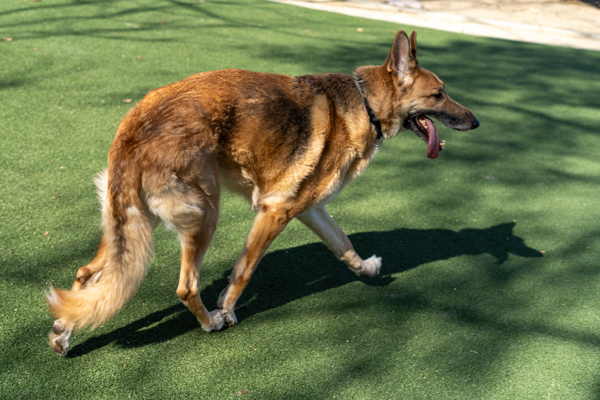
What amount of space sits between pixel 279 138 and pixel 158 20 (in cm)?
603

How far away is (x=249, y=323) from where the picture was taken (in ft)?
10.6

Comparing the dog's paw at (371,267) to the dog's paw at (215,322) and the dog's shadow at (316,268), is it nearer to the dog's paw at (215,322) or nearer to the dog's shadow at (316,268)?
the dog's shadow at (316,268)

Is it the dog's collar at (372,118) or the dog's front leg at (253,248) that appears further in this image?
the dog's collar at (372,118)

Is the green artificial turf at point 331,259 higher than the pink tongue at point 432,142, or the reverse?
the pink tongue at point 432,142

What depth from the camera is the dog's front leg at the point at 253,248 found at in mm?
3084

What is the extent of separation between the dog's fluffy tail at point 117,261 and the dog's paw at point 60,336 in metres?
0.14

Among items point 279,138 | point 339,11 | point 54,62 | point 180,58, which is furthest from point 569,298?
point 339,11

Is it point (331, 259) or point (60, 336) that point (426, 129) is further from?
point (60, 336)

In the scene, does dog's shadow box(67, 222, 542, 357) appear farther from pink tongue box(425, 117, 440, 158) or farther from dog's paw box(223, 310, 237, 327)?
pink tongue box(425, 117, 440, 158)

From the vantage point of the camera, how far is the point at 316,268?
3836 millimetres

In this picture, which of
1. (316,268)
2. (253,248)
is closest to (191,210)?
(253,248)

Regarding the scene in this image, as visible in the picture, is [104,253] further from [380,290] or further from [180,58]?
[180,58]

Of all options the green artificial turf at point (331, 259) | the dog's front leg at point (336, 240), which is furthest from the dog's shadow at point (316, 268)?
the dog's front leg at point (336, 240)

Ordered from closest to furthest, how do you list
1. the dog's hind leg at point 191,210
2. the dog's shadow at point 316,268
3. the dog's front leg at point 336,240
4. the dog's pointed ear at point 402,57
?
the dog's hind leg at point 191,210, the dog's shadow at point 316,268, the dog's pointed ear at point 402,57, the dog's front leg at point 336,240
